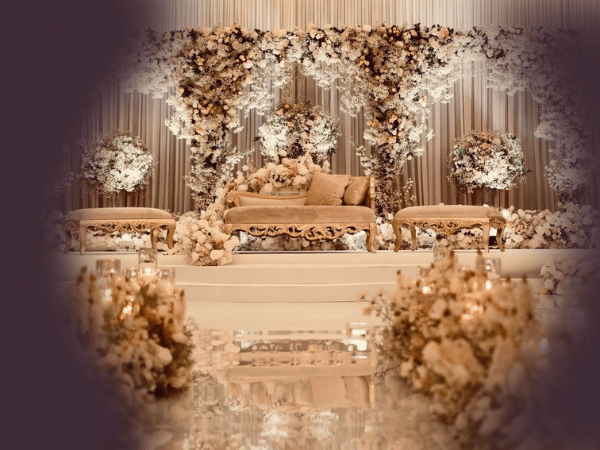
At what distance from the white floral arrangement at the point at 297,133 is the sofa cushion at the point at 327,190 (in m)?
1.49

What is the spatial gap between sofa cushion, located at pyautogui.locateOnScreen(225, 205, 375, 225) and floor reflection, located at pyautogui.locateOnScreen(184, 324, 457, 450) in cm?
315

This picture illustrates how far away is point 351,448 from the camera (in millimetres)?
1770

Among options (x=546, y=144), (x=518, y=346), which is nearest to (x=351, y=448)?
(x=518, y=346)

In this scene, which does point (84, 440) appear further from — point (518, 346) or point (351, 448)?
point (518, 346)

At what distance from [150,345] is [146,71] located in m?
7.73

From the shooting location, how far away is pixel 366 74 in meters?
8.73

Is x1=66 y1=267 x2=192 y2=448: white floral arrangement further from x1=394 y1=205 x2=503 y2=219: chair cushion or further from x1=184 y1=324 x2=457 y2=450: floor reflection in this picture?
x1=394 y1=205 x2=503 y2=219: chair cushion

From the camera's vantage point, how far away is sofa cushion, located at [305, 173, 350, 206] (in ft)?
22.8

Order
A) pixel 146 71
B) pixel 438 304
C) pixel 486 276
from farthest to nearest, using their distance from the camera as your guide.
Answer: pixel 146 71 < pixel 486 276 < pixel 438 304

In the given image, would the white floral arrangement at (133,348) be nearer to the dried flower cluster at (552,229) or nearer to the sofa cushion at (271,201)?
the sofa cushion at (271,201)

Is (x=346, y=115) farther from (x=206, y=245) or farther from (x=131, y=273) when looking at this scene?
(x=131, y=273)

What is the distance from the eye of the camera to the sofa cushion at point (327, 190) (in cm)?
696

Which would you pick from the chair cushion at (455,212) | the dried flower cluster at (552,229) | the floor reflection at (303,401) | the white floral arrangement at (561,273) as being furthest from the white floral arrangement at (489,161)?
the floor reflection at (303,401)

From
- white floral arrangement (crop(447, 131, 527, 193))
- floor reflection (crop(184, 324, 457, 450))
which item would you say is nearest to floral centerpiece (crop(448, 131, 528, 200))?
white floral arrangement (crop(447, 131, 527, 193))
